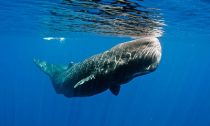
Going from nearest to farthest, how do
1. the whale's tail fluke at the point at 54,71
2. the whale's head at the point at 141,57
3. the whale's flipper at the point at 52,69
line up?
the whale's head at the point at 141,57
the whale's tail fluke at the point at 54,71
the whale's flipper at the point at 52,69

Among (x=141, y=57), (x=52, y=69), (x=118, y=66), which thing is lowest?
(x=52, y=69)

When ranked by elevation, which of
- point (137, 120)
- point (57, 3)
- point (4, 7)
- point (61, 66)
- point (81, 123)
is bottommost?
point (137, 120)

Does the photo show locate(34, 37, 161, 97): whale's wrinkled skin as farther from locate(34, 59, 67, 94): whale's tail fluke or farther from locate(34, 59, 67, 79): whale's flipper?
locate(34, 59, 67, 79): whale's flipper


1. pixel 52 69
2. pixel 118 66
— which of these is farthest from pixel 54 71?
pixel 118 66

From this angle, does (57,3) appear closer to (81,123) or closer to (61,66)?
(61,66)

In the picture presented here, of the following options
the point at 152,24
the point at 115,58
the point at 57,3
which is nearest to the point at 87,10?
the point at 57,3

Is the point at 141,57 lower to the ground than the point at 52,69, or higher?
higher

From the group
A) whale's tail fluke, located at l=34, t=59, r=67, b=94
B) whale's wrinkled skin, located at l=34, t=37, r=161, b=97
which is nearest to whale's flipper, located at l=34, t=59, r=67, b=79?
whale's tail fluke, located at l=34, t=59, r=67, b=94

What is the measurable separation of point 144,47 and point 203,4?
1029cm

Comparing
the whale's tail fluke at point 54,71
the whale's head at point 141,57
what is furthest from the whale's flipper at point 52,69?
the whale's head at point 141,57

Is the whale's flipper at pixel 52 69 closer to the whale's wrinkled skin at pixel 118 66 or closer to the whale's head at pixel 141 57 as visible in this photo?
the whale's wrinkled skin at pixel 118 66

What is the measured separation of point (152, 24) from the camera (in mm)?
21281

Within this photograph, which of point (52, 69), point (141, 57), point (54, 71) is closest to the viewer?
point (141, 57)

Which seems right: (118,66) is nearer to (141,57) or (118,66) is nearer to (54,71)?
(141,57)
